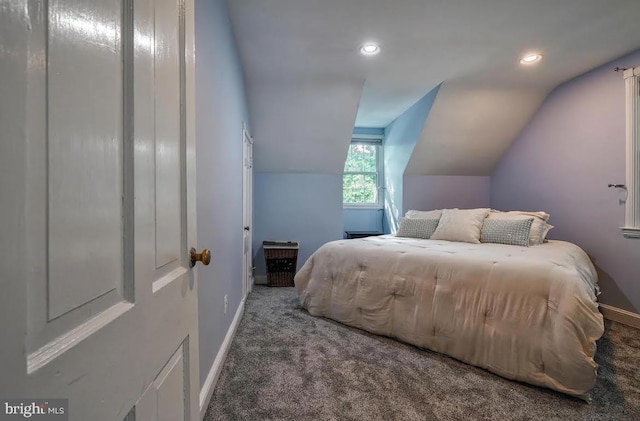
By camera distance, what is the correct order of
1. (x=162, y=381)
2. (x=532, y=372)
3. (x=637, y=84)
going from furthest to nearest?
(x=637, y=84)
(x=532, y=372)
(x=162, y=381)

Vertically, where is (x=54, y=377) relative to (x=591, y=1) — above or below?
below

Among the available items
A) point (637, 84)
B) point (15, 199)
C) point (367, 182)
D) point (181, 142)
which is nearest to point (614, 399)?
point (181, 142)

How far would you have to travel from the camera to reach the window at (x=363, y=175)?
17.0 ft

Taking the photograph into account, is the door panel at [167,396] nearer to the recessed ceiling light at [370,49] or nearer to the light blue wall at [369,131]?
the recessed ceiling light at [370,49]

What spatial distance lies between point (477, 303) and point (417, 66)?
2.12 metres

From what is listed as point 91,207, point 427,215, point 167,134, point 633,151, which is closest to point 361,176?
point 427,215

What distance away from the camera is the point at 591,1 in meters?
2.02

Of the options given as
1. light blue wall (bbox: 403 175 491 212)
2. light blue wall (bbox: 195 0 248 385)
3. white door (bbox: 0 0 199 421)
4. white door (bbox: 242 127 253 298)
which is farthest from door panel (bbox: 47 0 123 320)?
light blue wall (bbox: 403 175 491 212)

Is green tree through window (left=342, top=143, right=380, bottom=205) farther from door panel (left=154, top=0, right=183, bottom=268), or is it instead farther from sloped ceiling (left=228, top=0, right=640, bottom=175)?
door panel (left=154, top=0, right=183, bottom=268)

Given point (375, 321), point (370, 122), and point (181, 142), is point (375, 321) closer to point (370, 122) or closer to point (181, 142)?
point (181, 142)

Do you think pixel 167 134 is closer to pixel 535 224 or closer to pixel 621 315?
pixel 535 224

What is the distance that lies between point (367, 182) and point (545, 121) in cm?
251

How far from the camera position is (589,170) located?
3062mm

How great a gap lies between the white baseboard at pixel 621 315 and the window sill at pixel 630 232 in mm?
658
